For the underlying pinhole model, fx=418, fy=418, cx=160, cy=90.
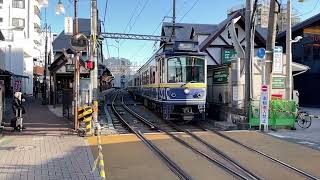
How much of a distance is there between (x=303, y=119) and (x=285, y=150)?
6116 millimetres

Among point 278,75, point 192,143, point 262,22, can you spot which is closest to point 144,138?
point 192,143

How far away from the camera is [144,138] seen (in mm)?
13641

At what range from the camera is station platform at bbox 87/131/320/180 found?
28.5ft

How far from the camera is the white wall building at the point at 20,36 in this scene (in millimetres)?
53031

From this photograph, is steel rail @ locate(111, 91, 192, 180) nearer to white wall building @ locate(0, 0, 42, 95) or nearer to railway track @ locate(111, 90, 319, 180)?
railway track @ locate(111, 90, 319, 180)

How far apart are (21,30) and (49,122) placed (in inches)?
1646

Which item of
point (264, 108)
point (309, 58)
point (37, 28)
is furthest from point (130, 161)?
point (37, 28)

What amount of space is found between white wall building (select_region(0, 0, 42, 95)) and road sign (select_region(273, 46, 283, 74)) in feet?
113

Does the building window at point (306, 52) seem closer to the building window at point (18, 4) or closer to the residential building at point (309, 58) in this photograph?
the residential building at point (309, 58)

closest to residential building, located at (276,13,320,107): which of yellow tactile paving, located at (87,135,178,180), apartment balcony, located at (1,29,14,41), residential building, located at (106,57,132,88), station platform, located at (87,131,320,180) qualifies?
station platform, located at (87,131,320,180)

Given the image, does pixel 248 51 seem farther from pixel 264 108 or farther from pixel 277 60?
pixel 264 108

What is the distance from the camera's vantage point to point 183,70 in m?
18.9

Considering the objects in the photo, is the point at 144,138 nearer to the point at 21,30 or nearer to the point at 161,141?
the point at 161,141

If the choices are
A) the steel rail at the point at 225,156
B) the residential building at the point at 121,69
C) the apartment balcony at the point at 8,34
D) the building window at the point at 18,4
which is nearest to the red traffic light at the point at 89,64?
the steel rail at the point at 225,156
